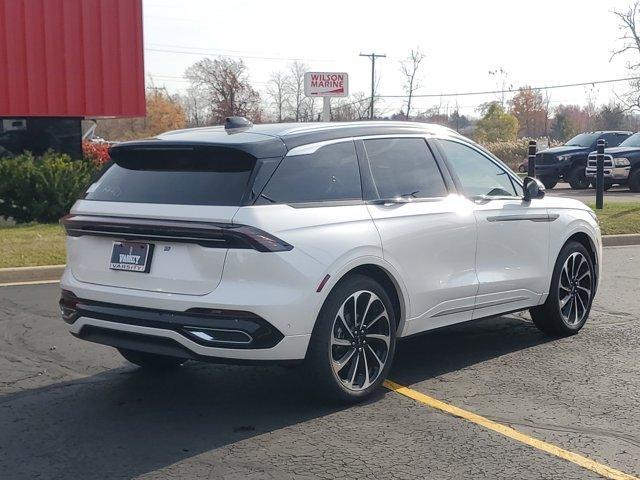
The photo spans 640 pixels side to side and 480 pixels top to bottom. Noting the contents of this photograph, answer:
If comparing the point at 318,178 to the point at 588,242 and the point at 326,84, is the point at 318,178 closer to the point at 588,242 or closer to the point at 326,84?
the point at 588,242

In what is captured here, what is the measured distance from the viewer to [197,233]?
15.8ft

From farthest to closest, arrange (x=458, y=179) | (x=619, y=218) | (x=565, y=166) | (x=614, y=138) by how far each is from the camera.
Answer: (x=614, y=138)
(x=565, y=166)
(x=619, y=218)
(x=458, y=179)

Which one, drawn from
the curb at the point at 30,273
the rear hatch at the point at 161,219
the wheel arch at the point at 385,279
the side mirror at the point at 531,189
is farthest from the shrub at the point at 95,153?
the wheel arch at the point at 385,279

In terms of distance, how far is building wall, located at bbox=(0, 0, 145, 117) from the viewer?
15.7 m

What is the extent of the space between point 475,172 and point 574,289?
5.14 feet

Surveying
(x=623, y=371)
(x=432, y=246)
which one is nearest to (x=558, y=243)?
(x=623, y=371)

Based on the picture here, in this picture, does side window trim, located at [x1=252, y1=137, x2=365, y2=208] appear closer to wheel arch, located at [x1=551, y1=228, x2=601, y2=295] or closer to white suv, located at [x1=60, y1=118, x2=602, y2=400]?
white suv, located at [x1=60, y1=118, x2=602, y2=400]

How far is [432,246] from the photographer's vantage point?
584 centimetres

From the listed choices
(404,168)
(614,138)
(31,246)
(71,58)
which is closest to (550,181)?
(614,138)

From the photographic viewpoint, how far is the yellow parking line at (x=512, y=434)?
171 inches

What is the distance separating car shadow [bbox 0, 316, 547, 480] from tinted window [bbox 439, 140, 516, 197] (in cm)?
131

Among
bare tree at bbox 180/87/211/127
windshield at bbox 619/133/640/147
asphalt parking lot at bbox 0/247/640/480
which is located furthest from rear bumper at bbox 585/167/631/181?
bare tree at bbox 180/87/211/127

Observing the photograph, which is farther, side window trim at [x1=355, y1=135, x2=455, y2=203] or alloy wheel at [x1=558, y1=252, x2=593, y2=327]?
alloy wheel at [x1=558, y1=252, x2=593, y2=327]

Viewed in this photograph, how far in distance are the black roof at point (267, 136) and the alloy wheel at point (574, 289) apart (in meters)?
2.15
